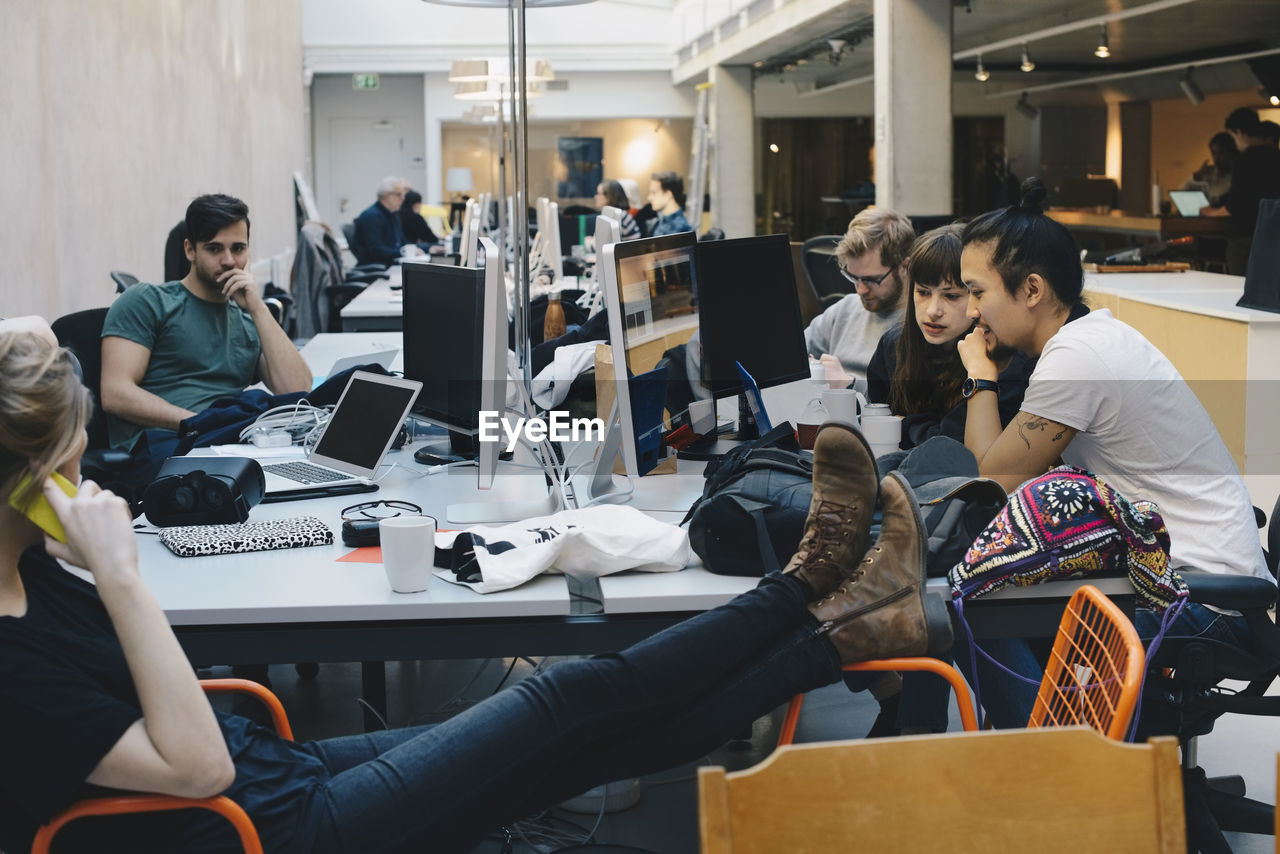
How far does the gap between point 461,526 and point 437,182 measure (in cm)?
1590

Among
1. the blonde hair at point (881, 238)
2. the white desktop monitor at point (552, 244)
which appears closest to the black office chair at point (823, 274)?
the white desktop monitor at point (552, 244)

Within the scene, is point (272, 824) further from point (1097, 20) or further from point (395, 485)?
point (1097, 20)

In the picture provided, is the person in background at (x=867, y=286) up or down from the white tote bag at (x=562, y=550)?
up

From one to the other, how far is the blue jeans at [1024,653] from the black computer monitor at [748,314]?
83 centimetres

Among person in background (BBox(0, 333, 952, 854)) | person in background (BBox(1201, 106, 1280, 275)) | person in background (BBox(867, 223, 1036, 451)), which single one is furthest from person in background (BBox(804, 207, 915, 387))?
person in background (BBox(1201, 106, 1280, 275))

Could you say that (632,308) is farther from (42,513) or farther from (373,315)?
(373,315)

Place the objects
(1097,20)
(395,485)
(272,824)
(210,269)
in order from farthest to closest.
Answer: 1. (1097,20)
2. (210,269)
3. (395,485)
4. (272,824)

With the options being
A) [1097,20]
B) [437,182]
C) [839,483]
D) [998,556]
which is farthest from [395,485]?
[437,182]

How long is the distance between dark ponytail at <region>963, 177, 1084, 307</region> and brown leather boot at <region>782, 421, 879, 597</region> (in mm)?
647

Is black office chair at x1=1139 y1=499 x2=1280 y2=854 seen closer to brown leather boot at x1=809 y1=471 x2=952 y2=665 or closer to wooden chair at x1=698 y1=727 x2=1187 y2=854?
brown leather boot at x1=809 y1=471 x2=952 y2=665

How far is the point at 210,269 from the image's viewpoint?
11.6 ft

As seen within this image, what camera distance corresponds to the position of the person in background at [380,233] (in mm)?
10172

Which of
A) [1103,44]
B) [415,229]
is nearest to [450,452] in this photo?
[415,229]

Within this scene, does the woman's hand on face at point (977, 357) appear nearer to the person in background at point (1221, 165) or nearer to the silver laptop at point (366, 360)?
the silver laptop at point (366, 360)
